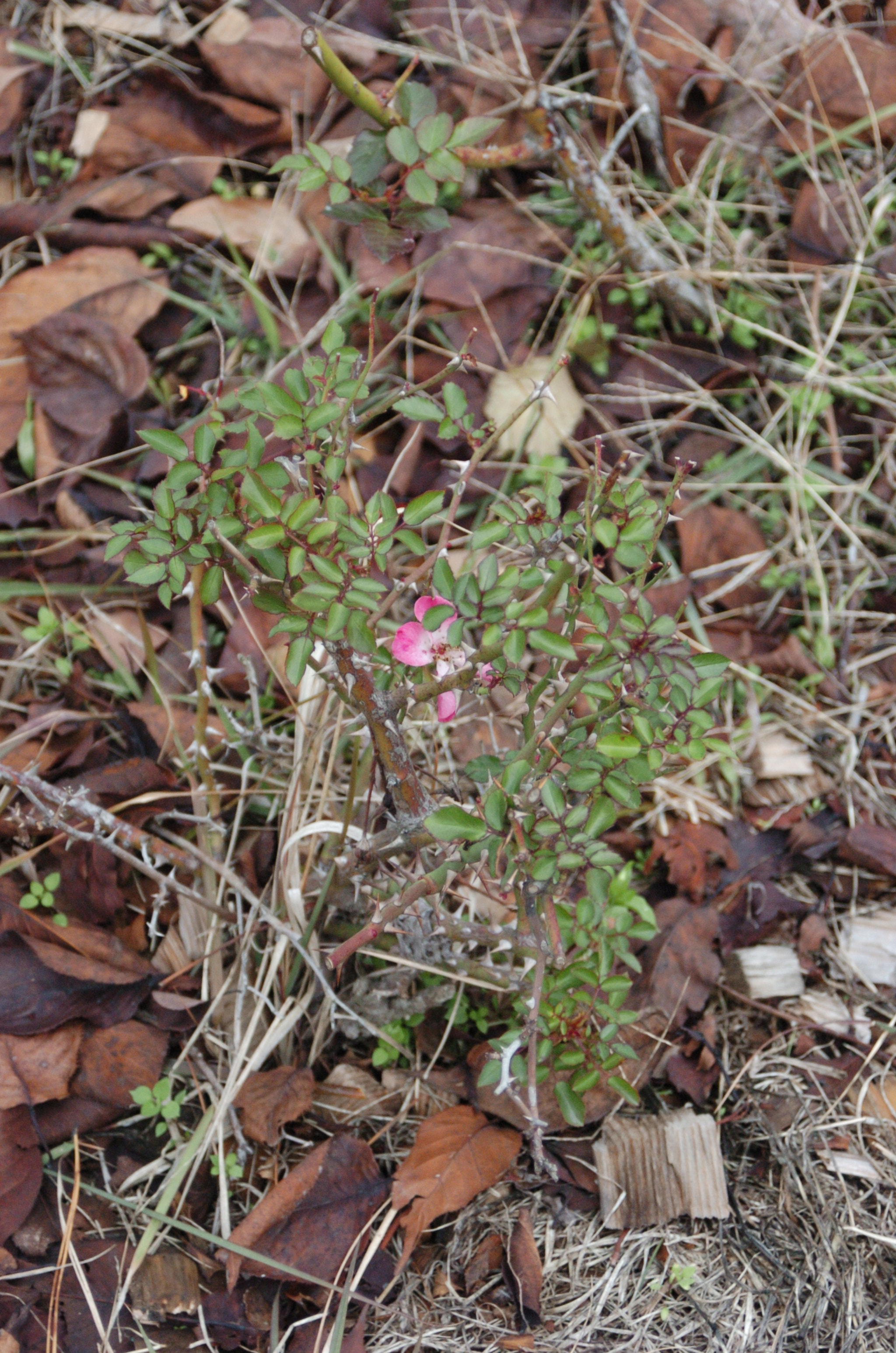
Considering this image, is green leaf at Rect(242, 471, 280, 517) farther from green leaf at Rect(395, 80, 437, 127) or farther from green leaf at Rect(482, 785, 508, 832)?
green leaf at Rect(395, 80, 437, 127)

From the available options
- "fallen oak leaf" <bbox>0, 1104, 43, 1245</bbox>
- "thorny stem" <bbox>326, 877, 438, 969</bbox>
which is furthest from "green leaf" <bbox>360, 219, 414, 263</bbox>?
"fallen oak leaf" <bbox>0, 1104, 43, 1245</bbox>

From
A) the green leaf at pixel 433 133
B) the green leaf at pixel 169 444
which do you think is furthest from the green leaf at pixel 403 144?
the green leaf at pixel 169 444

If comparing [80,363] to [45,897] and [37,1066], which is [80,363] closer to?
[45,897]

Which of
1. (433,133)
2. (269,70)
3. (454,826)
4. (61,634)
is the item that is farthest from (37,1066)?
(269,70)

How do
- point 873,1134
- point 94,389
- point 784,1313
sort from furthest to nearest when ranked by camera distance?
1. point 94,389
2. point 873,1134
3. point 784,1313

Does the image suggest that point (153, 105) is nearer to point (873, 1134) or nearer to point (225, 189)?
point (225, 189)

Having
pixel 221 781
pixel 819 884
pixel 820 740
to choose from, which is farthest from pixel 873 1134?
pixel 221 781

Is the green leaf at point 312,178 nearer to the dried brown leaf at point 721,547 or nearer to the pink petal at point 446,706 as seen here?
the pink petal at point 446,706
